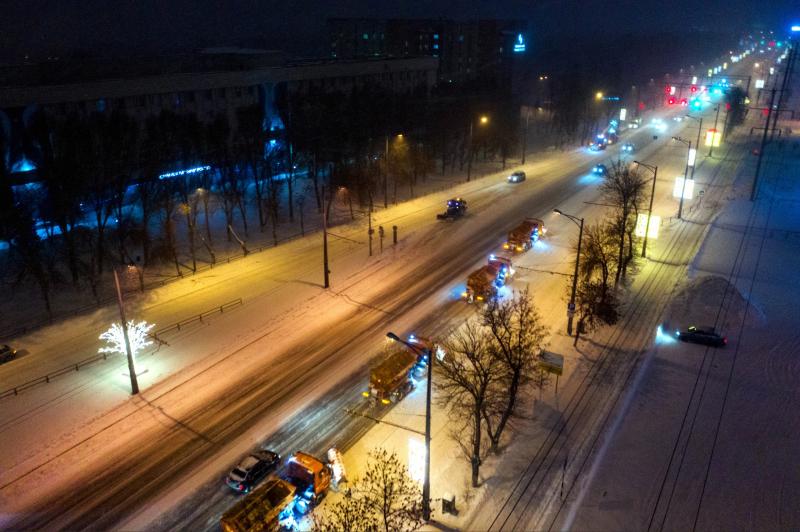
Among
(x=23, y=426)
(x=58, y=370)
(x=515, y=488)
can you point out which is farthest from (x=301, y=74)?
(x=515, y=488)

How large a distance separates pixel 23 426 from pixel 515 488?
21636 mm

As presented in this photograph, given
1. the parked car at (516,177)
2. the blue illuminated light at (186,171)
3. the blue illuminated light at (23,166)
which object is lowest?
the parked car at (516,177)

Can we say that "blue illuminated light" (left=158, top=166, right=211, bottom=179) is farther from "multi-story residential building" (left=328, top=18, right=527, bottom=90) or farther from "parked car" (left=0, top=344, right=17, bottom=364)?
"multi-story residential building" (left=328, top=18, right=527, bottom=90)

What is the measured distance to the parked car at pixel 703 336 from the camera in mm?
33125

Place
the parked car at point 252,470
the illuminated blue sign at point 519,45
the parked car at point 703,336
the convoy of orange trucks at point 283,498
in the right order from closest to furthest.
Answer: the convoy of orange trucks at point 283,498, the parked car at point 252,470, the parked car at point 703,336, the illuminated blue sign at point 519,45

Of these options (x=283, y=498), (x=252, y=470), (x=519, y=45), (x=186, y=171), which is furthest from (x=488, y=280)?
(x=519, y=45)

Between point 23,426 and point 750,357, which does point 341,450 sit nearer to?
point 23,426

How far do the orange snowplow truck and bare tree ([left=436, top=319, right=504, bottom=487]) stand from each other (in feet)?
54.0

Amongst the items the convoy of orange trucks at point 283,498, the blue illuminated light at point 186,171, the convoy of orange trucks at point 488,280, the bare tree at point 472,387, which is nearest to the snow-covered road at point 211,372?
the convoy of orange trucks at point 488,280

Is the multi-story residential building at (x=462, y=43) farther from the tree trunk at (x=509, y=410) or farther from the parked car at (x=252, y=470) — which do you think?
the parked car at (x=252, y=470)

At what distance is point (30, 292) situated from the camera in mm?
39531

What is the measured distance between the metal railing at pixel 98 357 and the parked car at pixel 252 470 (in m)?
12.8

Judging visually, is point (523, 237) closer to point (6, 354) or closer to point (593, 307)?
point (593, 307)

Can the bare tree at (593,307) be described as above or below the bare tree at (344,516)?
above
